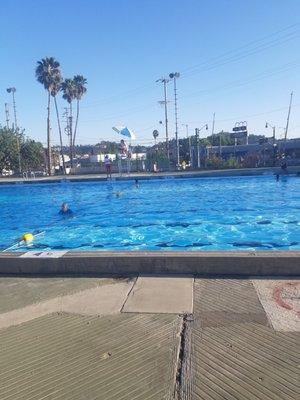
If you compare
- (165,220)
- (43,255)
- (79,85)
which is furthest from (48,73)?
(43,255)

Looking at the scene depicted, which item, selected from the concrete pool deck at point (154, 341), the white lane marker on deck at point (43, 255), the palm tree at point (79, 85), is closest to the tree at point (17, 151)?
the palm tree at point (79, 85)

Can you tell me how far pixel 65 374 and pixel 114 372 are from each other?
42 cm

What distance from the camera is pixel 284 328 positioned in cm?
370

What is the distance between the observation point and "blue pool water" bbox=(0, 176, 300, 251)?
11.3 metres

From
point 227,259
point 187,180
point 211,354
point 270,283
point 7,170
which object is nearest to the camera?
point 211,354

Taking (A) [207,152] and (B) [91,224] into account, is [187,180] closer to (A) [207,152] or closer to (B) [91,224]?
(B) [91,224]

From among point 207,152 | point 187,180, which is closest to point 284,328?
point 187,180

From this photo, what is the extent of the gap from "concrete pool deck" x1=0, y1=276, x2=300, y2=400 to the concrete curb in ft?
0.98

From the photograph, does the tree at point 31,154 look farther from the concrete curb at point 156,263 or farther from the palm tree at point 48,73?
the concrete curb at point 156,263

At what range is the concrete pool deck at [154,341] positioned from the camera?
2.84 meters

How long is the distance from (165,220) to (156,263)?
8.71 m

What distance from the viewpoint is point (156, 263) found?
18.5 feet

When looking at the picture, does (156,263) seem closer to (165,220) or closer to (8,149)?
(165,220)

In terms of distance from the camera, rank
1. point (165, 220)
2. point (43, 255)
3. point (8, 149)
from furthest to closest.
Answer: point (8, 149), point (165, 220), point (43, 255)
